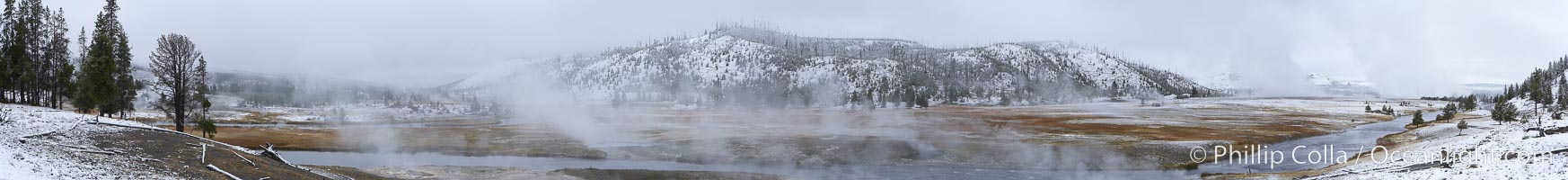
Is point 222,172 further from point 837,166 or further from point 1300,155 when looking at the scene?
point 1300,155

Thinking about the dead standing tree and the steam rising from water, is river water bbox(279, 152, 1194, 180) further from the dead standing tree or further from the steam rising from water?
the dead standing tree

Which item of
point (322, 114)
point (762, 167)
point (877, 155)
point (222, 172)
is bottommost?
point (322, 114)

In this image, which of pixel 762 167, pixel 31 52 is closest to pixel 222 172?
pixel 762 167

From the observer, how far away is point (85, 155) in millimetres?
25281

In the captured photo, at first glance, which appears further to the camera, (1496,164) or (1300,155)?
(1300,155)

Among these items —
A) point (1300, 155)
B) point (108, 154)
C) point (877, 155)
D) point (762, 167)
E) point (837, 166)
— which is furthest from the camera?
point (1300, 155)

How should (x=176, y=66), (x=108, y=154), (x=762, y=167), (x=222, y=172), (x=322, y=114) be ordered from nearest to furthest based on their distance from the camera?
(x=108, y=154) < (x=222, y=172) < (x=176, y=66) < (x=762, y=167) < (x=322, y=114)

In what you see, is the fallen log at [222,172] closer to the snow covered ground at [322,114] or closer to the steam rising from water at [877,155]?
the steam rising from water at [877,155]

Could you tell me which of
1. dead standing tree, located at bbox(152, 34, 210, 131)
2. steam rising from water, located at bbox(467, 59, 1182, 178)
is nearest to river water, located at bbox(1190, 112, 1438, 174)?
steam rising from water, located at bbox(467, 59, 1182, 178)

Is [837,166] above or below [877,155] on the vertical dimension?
below

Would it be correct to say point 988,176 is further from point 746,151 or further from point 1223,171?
point 746,151

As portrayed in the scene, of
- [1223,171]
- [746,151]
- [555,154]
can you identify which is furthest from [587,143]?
[1223,171]

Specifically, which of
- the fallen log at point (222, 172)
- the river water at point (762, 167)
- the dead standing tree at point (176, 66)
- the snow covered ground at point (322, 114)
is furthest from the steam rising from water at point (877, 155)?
the snow covered ground at point (322, 114)

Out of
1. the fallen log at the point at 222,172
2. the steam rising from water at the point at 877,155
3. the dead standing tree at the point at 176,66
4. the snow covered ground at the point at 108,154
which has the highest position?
the dead standing tree at the point at 176,66
